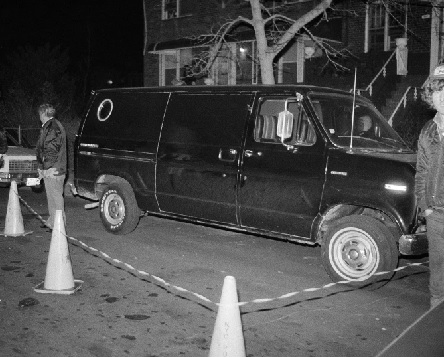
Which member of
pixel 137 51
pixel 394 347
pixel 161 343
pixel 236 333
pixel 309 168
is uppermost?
pixel 137 51

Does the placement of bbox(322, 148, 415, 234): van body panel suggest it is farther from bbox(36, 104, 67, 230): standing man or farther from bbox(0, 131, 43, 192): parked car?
bbox(0, 131, 43, 192): parked car

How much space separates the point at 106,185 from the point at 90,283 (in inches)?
117

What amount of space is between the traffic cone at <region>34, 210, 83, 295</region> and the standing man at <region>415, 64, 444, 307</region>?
3.49 metres

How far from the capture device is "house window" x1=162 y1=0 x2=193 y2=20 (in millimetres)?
25625

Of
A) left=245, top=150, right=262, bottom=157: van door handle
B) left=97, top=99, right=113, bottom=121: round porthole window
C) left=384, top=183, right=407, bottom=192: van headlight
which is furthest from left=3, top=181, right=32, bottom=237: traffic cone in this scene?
left=384, top=183, right=407, bottom=192: van headlight

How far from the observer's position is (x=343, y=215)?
22.1 feet

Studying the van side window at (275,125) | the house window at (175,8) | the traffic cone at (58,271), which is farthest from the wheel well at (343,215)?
the house window at (175,8)

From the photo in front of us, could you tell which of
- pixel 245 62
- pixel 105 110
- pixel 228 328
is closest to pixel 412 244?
pixel 228 328

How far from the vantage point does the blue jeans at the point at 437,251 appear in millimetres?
4516

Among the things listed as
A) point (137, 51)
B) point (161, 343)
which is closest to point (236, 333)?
point (161, 343)

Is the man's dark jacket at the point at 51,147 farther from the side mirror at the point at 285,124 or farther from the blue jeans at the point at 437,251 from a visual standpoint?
the blue jeans at the point at 437,251

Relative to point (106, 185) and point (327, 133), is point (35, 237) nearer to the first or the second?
point (106, 185)

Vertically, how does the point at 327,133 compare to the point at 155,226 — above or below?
above

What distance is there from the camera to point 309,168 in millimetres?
6613
